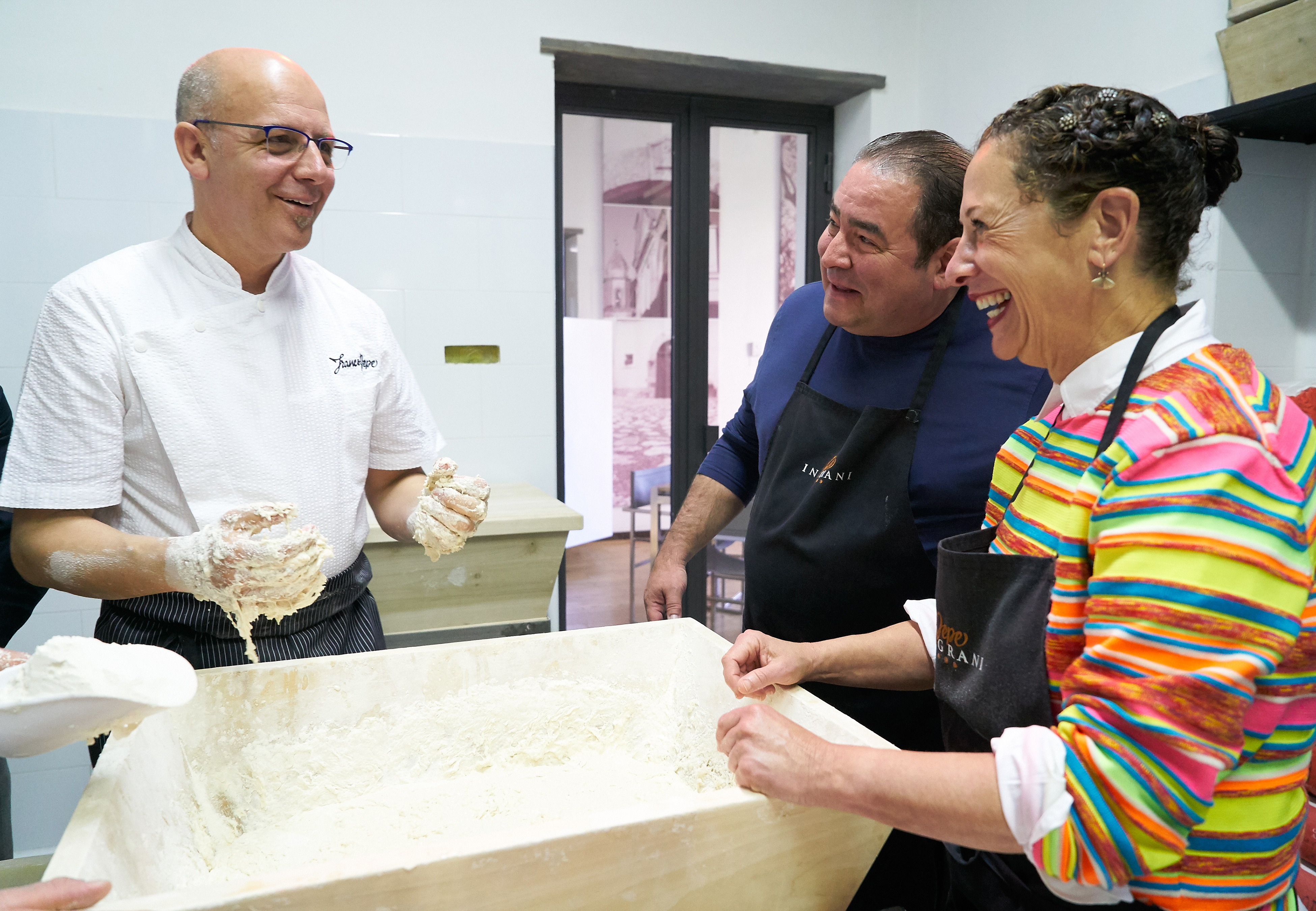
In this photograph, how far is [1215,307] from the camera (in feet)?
6.60

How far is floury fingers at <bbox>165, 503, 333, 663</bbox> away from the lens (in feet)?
3.42

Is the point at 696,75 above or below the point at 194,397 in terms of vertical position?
above

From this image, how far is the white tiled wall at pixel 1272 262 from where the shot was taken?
201 cm

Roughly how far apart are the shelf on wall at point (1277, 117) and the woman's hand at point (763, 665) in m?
1.39

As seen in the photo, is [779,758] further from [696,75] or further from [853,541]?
[696,75]

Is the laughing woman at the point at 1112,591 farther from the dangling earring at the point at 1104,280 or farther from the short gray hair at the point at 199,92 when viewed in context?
the short gray hair at the point at 199,92

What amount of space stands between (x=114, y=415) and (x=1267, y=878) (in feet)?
4.75

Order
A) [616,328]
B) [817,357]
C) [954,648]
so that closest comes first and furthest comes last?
1. [954,648]
2. [817,357]
3. [616,328]

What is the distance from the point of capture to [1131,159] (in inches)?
32.1

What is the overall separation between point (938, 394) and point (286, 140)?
108 cm

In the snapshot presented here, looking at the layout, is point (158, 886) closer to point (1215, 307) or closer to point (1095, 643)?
point (1095, 643)

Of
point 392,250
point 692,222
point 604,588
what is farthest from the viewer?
point 604,588

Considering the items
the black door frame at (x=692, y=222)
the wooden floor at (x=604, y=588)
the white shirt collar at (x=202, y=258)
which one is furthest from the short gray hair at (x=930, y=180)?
the wooden floor at (x=604, y=588)
